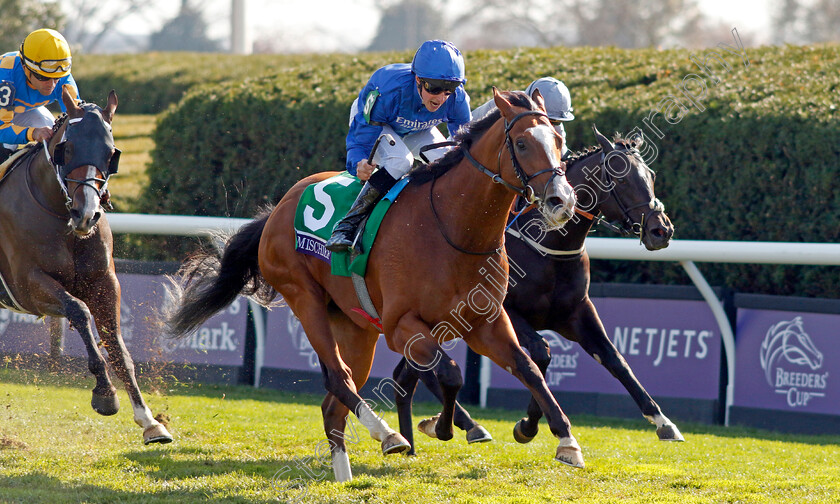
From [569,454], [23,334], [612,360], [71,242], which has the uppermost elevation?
[71,242]

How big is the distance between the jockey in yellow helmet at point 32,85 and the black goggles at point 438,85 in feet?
6.99

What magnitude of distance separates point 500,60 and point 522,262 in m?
4.98

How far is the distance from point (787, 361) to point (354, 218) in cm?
346

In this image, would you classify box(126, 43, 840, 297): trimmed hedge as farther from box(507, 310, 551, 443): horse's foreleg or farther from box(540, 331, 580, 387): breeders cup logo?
box(507, 310, 551, 443): horse's foreleg

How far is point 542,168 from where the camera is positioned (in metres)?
3.54

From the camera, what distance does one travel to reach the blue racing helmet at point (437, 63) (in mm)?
4102

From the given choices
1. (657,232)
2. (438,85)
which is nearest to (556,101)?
(657,232)

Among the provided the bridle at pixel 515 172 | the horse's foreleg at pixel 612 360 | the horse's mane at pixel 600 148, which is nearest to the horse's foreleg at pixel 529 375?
the bridle at pixel 515 172

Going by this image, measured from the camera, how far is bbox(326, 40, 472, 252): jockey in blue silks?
13.6 feet

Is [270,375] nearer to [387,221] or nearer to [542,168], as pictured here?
[387,221]

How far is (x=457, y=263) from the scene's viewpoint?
395 centimetres

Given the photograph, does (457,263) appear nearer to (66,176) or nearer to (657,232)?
(657,232)

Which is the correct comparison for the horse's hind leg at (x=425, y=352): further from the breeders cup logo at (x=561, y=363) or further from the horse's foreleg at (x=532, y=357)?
the breeders cup logo at (x=561, y=363)

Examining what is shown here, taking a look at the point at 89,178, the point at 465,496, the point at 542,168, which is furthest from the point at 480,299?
the point at 89,178
